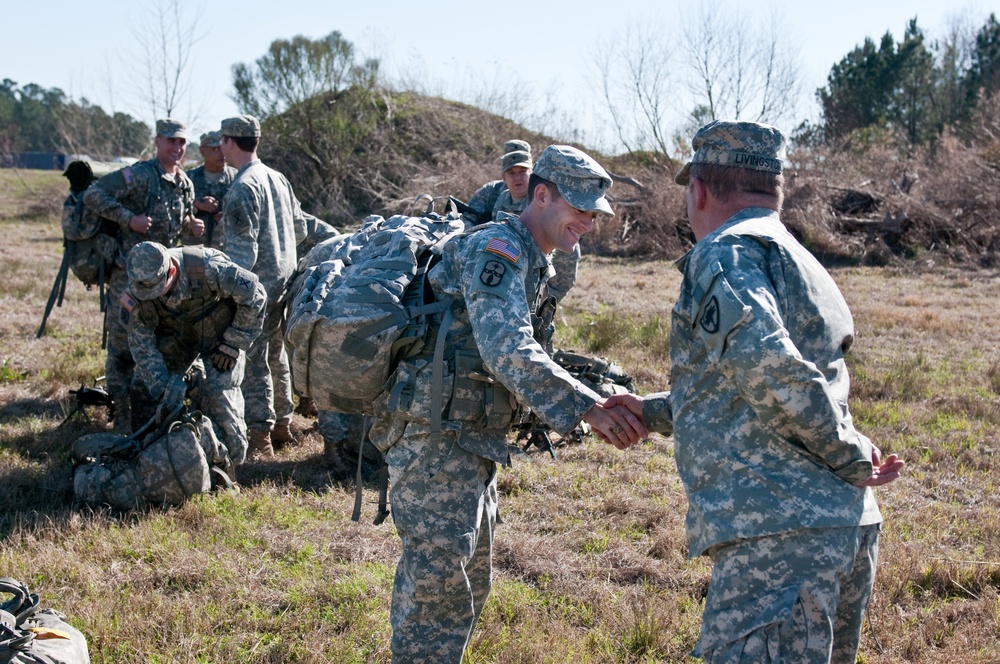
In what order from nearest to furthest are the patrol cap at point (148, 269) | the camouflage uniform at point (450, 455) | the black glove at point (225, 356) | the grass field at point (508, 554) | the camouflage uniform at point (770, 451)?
the camouflage uniform at point (770, 451) → the camouflage uniform at point (450, 455) → the grass field at point (508, 554) → the patrol cap at point (148, 269) → the black glove at point (225, 356)

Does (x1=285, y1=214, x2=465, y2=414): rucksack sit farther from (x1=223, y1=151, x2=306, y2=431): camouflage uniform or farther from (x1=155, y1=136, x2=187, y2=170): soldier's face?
(x1=155, y1=136, x2=187, y2=170): soldier's face

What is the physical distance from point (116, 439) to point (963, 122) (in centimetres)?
3087

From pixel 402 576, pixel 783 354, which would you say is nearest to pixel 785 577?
pixel 783 354

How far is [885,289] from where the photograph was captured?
13.8m

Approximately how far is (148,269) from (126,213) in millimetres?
1863

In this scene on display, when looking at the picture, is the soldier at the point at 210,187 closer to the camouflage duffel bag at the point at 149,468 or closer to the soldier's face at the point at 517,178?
the soldier's face at the point at 517,178

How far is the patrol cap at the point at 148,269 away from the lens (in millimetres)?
5227

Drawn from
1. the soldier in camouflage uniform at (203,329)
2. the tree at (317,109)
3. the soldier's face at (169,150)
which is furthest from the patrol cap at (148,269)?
the tree at (317,109)

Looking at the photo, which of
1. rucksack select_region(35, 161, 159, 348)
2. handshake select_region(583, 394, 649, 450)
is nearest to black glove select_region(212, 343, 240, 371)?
rucksack select_region(35, 161, 159, 348)

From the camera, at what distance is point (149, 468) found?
16.6 ft

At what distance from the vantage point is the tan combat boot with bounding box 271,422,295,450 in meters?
6.56

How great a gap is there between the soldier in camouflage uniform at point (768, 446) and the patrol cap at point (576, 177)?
582mm

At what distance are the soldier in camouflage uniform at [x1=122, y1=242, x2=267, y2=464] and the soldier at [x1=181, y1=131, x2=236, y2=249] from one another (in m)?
1.84

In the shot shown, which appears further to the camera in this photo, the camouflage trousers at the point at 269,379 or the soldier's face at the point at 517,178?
the soldier's face at the point at 517,178
